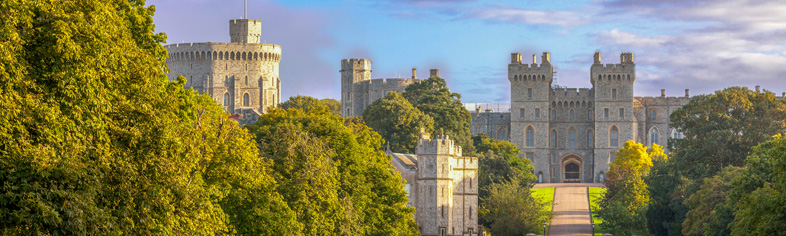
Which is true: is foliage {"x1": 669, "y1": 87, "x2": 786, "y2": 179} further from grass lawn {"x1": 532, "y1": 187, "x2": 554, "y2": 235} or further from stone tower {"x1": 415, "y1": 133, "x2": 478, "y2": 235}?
grass lawn {"x1": 532, "y1": 187, "x2": 554, "y2": 235}

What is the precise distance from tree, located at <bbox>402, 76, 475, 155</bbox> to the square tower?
136ft

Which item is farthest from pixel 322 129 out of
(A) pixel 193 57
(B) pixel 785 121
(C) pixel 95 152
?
(A) pixel 193 57

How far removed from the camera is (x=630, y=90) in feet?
365

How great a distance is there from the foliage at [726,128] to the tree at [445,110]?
21303mm

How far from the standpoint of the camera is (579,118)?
11350cm

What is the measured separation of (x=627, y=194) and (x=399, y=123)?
51.6 feet

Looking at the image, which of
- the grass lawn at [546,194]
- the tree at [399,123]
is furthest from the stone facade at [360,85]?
the tree at [399,123]

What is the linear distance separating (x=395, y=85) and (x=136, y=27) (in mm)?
96327

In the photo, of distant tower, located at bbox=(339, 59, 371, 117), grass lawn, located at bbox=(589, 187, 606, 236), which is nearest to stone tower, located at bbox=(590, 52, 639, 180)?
grass lawn, located at bbox=(589, 187, 606, 236)

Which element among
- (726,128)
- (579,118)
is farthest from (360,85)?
(726,128)

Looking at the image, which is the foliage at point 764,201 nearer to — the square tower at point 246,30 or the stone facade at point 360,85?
the stone facade at point 360,85

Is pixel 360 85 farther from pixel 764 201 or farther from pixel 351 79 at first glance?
pixel 764 201

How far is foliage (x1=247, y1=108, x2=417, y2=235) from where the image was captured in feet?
116

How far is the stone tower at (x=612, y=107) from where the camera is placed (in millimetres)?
110938
